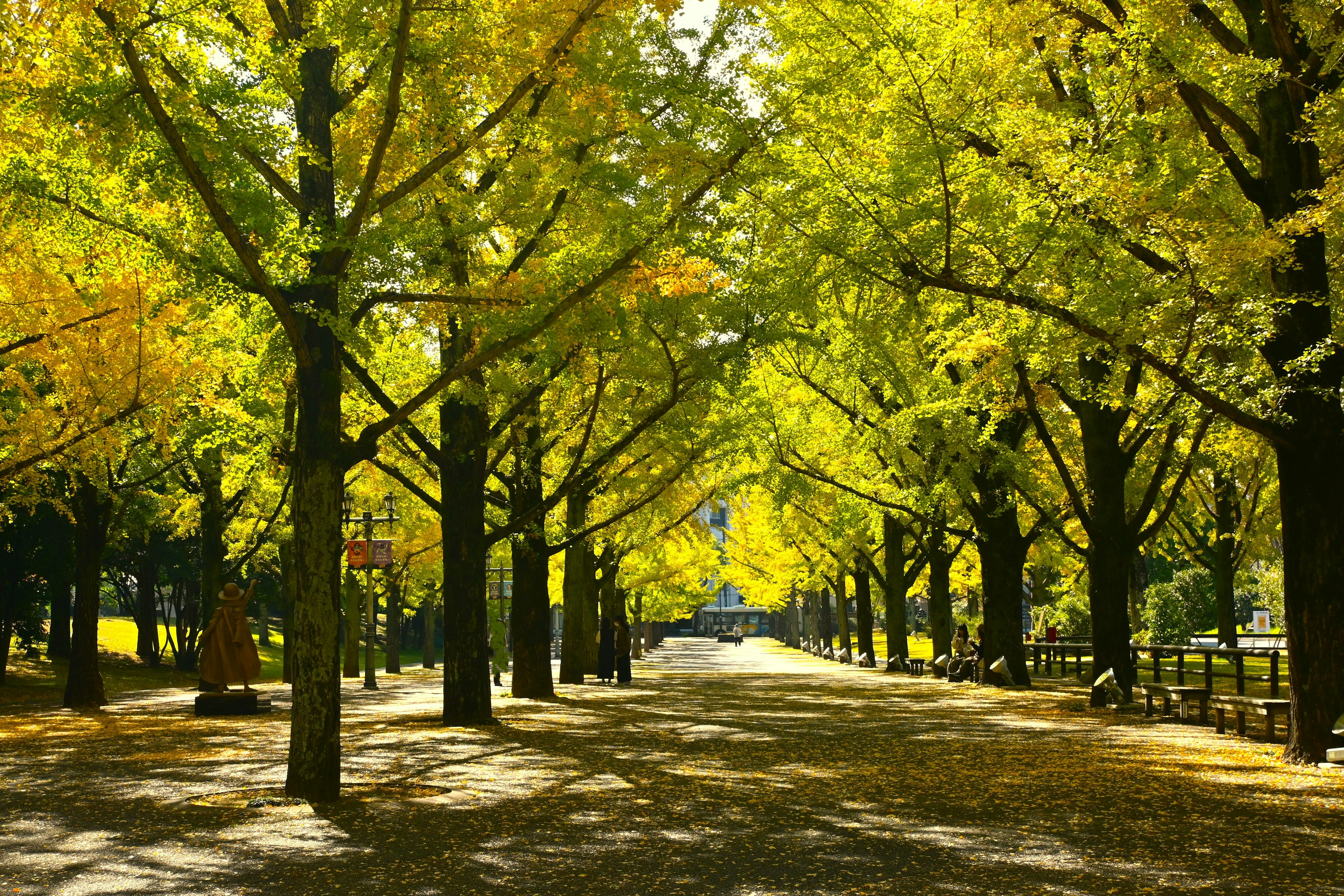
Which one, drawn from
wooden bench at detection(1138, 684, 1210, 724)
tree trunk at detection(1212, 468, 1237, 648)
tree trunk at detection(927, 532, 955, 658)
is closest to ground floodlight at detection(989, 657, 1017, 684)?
tree trunk at detection(927, 532, 955, 658)

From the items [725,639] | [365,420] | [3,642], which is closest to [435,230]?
[365,420]

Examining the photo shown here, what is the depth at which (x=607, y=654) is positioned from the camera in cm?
3070

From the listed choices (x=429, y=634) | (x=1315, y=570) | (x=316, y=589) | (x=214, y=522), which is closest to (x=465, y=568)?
(x=316, y=589)

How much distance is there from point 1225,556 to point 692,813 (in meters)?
26.2

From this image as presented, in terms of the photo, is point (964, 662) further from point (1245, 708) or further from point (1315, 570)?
point (1315, 570)

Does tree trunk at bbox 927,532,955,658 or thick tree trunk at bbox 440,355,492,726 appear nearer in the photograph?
thick tree trunk at bbox 440,355,492,726

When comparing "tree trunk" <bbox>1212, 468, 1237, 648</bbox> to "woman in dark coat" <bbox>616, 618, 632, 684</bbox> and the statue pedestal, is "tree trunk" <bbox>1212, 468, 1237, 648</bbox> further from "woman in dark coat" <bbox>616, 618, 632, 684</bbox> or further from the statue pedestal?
the statue pedestal

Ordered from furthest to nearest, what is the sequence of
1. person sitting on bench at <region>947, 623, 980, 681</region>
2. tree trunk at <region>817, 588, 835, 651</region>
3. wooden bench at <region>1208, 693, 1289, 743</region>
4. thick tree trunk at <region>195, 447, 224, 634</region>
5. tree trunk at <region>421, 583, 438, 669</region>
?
tree trunk at <region>817, 588, 835, 651</region>
tree trunk at <region>421, 583, 438, 669</region>
person sitting on bench at <region>947, 623, 980, 681</region>
thick tree trunk at <region>195, 447, 224, 634</region>
wooden bench at <region>1208, 693, 1289, 743</region>

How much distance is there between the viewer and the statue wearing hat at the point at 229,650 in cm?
1814

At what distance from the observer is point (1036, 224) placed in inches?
478

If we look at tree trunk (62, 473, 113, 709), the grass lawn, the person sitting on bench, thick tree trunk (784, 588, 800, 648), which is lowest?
thick tree trunk (784, 588, 800, 648)

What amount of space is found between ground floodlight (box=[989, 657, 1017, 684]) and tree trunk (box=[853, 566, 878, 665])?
14735 millimetres

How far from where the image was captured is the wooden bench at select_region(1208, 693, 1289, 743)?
12.6 m

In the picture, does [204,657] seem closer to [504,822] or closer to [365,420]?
[365,420]
